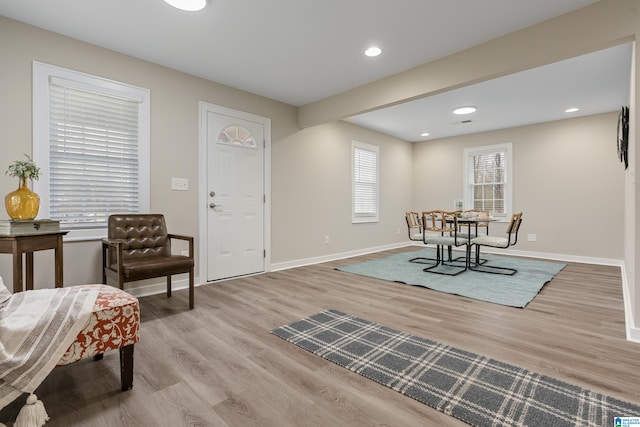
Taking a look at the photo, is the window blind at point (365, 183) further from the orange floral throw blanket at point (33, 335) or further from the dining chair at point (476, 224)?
the orange floral throw blanket at point (33, 335)

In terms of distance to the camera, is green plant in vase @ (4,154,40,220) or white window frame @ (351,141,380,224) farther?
white window frame @ (351,141,380,224)

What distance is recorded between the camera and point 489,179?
637 centimetres

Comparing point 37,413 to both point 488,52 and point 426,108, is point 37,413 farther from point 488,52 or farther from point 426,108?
point 426,108

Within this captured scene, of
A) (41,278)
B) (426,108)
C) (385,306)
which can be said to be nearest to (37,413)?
(41,278)

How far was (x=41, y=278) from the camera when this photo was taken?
267cm

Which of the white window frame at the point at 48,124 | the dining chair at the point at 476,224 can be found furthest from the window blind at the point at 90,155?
the dining chair at the point at 476,224

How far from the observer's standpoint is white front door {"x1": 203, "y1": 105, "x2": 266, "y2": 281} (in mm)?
3809

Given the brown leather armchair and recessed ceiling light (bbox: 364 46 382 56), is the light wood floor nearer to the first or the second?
the brown leather armchair

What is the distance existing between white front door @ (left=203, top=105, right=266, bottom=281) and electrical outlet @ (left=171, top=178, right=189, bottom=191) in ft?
0.89

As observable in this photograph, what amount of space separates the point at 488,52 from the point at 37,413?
390cm

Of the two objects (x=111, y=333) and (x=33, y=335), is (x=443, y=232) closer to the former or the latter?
(x=111, y=333)

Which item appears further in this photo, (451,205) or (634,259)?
(451,205)

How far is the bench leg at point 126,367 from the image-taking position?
1567 mm

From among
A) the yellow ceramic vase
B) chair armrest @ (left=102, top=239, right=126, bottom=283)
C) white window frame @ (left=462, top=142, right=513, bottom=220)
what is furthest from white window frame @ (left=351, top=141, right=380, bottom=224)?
the yellow ceramic vase
